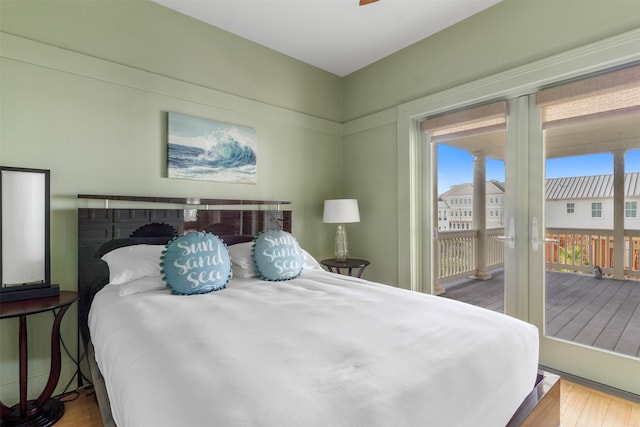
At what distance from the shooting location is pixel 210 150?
110 inches

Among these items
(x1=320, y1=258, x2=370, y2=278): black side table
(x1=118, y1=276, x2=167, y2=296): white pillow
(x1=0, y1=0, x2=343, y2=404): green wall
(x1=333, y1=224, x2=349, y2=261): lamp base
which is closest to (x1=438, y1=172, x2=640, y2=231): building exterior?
(x1=320, y1=258, x2=370, y2=278): black side table

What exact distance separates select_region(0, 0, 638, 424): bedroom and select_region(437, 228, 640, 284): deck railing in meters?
0.49

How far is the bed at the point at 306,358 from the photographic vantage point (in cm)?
84

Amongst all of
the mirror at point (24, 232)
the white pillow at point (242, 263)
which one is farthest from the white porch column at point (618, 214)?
the mirror at point (24, 232)

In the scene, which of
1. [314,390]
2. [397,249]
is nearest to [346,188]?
[397,249]

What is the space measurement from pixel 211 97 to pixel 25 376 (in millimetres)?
2290

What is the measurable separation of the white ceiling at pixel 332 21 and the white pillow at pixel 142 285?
7.06ft

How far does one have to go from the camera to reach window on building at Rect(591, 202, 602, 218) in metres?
2.24

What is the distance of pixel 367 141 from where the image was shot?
→ 3.61 metres

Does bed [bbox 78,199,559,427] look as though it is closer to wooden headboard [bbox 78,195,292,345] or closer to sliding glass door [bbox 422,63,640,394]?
wooden headboard [bbox 78,195,292,345]

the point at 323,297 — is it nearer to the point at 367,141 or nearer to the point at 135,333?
the point at 135,333

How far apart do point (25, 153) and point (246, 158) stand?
1543mm

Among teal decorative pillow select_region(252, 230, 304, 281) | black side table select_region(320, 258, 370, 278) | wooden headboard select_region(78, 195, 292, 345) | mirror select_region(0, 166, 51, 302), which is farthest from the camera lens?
black side table select_region(320, 258, 370, 278)

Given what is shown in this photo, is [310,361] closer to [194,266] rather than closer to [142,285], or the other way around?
[194,266]
